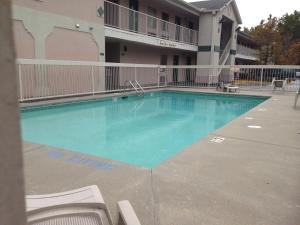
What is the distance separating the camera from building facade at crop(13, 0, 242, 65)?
925 cm

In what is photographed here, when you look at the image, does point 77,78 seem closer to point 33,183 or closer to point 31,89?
point 31,89

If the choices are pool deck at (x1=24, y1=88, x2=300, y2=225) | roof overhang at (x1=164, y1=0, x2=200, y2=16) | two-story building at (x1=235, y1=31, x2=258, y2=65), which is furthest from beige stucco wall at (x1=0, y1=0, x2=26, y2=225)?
two-story building at (x1=235, y1=31, x2=258, y2=65)

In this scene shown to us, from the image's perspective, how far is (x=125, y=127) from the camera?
283 inches

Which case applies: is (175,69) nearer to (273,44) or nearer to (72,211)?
(273,44)

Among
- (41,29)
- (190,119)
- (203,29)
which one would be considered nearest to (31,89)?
(41,29)

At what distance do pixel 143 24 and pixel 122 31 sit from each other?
3.61m

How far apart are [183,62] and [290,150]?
1901cm

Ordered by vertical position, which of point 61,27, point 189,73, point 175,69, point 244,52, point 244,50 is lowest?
point 189,73

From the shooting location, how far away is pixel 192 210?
218 cm

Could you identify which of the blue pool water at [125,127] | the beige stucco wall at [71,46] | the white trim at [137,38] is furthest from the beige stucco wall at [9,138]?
the white trim at [137,38]

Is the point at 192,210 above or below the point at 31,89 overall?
below

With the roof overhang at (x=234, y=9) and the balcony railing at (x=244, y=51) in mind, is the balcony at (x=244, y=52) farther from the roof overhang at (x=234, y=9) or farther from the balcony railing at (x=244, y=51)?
the roof overhang at (x=234, y=9)

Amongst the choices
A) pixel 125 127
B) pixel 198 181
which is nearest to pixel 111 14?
pixel 125 127

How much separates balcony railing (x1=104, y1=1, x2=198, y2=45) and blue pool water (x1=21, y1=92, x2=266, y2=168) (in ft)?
16.4
